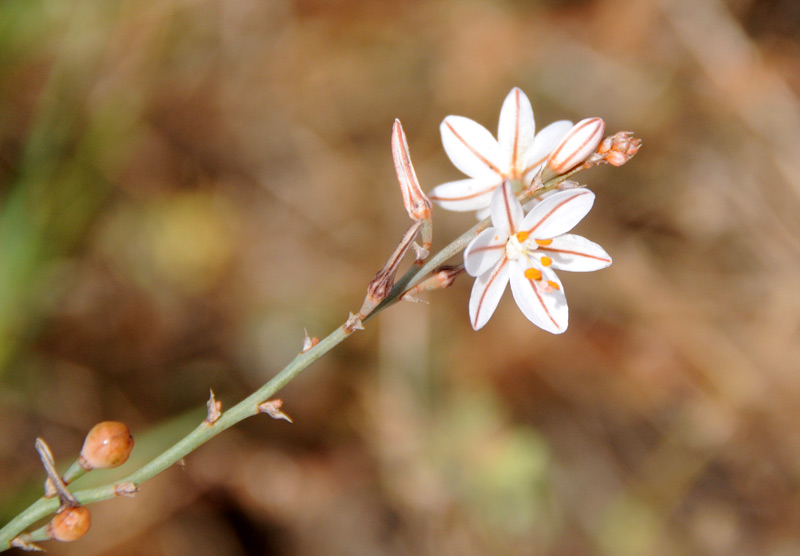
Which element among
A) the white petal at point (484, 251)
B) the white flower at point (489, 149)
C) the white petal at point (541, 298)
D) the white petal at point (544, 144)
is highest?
the white flower at point (489, 149)

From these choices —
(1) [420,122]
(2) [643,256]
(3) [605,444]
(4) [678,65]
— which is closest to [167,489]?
A: (3) [605,444]

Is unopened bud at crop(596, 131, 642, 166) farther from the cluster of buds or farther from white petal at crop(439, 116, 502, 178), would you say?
the cluster of buds

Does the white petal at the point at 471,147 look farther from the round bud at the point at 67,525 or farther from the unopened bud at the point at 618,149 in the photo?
the round bud at the point at 67,525

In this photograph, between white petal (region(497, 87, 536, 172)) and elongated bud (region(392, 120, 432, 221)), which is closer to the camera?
elongated bud (region(392, 120, 432, 221))

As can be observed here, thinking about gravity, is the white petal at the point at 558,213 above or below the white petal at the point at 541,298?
above

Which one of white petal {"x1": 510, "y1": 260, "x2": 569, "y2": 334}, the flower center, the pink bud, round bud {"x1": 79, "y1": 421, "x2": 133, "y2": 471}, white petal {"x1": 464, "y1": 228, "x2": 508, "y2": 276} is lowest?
white petal {"x1": 510, "y1": 260, "x2": 569, "y2": 334}

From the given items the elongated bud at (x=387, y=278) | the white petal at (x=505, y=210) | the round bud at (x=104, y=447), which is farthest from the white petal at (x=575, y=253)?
the round bud at (x=104, y=447)

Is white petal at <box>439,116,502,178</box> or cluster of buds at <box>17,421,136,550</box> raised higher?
white petal at <box>439,116,502,178</box>

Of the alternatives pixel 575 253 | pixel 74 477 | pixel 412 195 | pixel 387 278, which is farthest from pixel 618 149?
pixel 74 477

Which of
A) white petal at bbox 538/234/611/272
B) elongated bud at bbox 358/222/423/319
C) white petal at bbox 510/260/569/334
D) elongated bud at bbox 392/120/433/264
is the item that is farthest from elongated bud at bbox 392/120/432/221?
white petal at bbox 538/234/611/272
